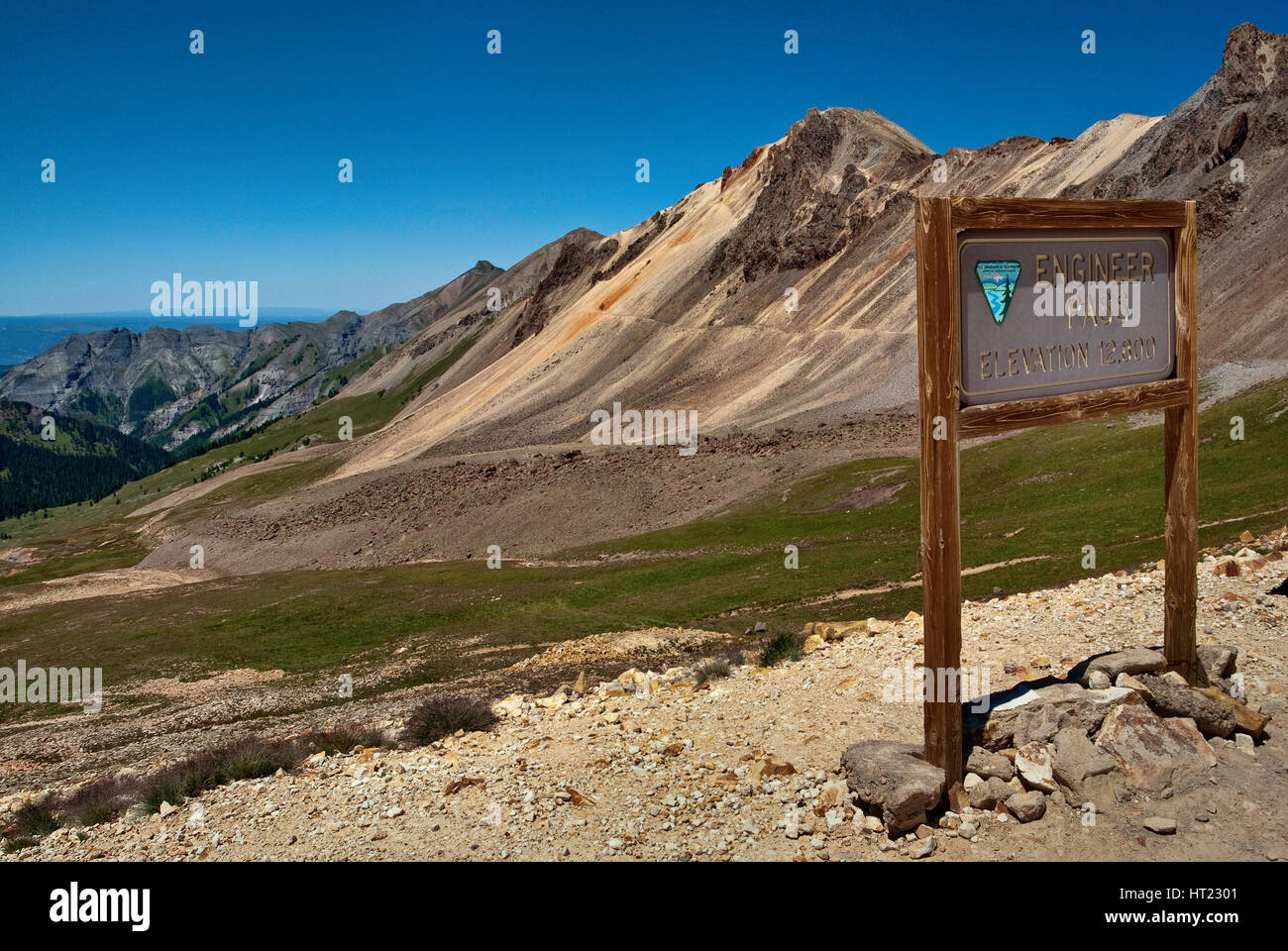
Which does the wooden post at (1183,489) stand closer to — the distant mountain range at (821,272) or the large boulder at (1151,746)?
the large boulder at (1151,746)

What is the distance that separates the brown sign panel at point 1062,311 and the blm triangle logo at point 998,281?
1cm

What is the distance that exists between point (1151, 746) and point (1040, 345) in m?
4.43

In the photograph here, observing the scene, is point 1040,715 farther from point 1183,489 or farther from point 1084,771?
point 1183,489

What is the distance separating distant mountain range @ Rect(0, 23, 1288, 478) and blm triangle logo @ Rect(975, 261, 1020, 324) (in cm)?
4674

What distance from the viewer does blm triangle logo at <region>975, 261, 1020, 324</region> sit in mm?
9234

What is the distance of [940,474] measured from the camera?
29.3 ft

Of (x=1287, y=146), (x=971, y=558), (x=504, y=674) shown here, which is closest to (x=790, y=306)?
(x=1287, y=146)

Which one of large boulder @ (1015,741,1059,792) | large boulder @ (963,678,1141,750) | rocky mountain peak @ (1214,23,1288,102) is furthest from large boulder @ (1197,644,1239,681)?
rocky mountain peak @ (1214,23,1288,102)

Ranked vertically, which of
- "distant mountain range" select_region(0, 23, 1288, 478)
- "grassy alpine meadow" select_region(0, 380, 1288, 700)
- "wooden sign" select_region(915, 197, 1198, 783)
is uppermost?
"distant mountain range" select_region(0, 23, 1288, 478)

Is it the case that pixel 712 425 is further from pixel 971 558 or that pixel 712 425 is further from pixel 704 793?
pixel 704 793

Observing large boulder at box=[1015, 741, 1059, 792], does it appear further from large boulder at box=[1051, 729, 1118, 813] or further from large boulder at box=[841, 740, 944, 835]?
large boulder at box=[841, 740, 944, 835]

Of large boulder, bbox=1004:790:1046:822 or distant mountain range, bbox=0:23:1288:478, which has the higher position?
distant mountain range, bbox=0:23:1288:478

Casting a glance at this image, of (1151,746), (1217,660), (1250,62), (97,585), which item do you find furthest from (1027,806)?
(1250,62)
